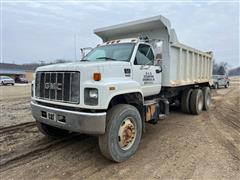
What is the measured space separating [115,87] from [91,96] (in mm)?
503

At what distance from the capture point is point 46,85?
4.46 m

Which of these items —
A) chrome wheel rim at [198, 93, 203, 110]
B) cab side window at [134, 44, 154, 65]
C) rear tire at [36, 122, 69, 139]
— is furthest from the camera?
chrome wheel rim at [198, 93, 203, 110]

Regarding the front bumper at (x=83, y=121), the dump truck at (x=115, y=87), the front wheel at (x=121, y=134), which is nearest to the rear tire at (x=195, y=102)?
the dump truck at (x=115, y=87)

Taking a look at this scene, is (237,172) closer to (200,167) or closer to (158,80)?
(200,167)

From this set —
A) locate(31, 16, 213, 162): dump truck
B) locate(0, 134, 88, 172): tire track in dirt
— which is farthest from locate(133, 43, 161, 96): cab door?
locate(0, 134, 88, 172): tire track in dirt

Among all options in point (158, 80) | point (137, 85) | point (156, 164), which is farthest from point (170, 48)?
point (156, 164)

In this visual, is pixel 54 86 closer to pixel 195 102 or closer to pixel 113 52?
pixel 113 52

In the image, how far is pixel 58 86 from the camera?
13.7 ft

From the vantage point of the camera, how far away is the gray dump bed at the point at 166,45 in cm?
614

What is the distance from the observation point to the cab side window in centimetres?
511

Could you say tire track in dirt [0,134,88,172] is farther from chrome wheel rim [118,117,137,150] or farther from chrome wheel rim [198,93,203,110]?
chrome wheel rim [198,93,203,110]

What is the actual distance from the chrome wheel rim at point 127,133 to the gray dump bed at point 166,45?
90.5 inches

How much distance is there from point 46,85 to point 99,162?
6.20 ft

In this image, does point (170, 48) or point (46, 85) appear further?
point (170, 48)
